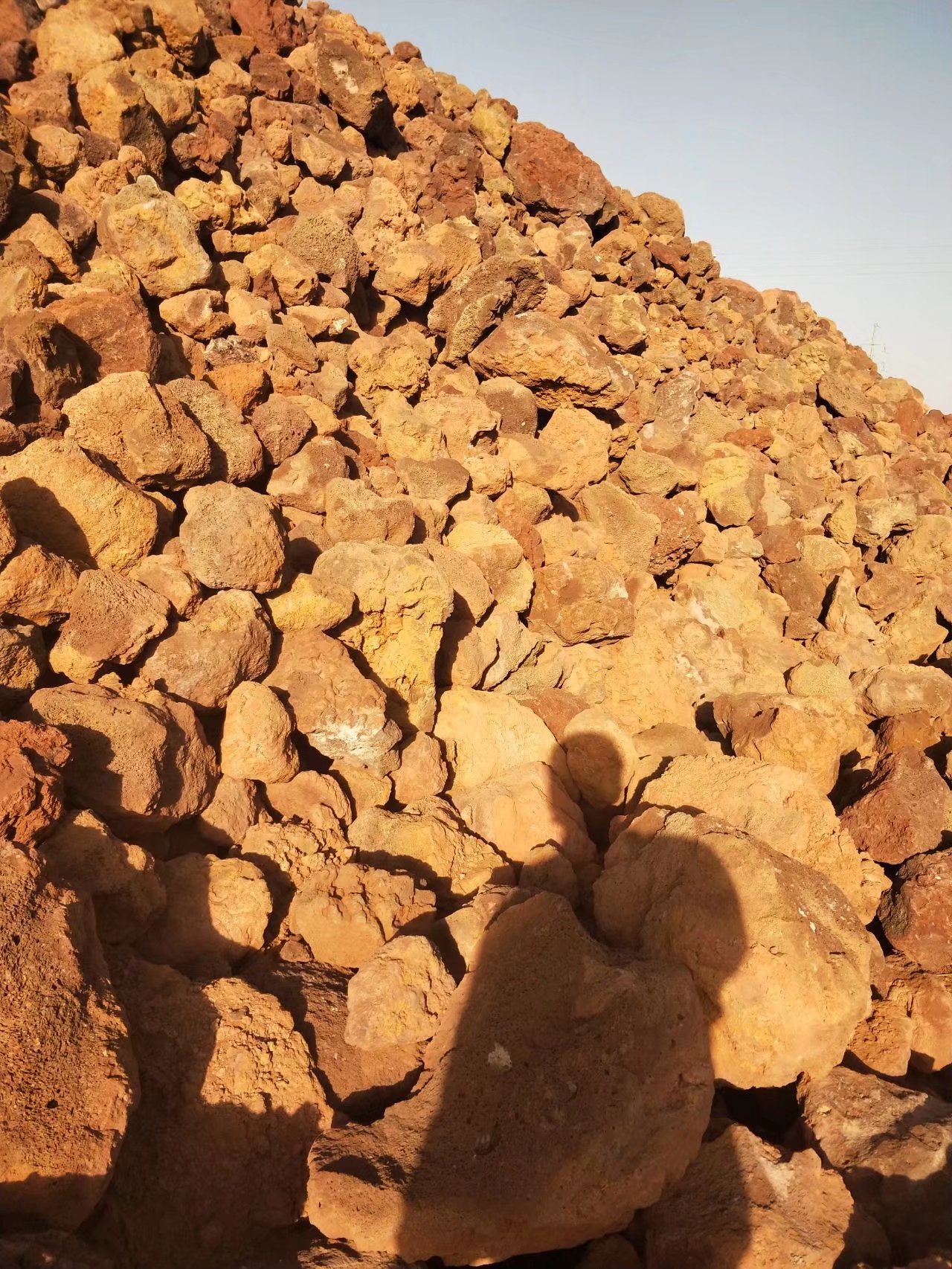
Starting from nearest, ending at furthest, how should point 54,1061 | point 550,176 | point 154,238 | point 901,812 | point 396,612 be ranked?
point 54,1061
point 396,612
point 901,812
point 154,238
point 550,176

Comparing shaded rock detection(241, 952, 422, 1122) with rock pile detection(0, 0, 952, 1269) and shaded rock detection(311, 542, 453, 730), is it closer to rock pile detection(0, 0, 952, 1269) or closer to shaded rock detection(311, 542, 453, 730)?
rock pile detection(0, 0, 952, 1269)

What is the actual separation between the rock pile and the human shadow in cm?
1

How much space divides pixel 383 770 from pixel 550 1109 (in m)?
1.55

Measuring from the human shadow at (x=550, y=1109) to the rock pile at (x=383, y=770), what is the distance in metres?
0.01

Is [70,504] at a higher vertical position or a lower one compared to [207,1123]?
higher

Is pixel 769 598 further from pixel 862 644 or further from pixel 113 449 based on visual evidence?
pixel 113 449

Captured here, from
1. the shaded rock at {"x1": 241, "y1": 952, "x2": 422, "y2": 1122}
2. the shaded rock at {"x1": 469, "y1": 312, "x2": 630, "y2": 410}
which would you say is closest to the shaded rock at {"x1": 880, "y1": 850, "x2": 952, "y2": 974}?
the shaded rock at {"x1": 241, "y1": 952, "x2": 422, "y2": 1122}

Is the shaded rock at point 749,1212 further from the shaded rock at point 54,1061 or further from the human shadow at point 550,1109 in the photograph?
the shaded rock at point 54,1061

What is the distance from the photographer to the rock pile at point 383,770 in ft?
6.54

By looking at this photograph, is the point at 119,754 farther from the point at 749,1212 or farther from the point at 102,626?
the point at 749,1212

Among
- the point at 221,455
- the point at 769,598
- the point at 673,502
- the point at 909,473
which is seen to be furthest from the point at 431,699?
the point at 909,473

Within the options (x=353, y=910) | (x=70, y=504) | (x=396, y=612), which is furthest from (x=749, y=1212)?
(x=70, y=504)

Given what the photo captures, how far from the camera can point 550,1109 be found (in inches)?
83.4

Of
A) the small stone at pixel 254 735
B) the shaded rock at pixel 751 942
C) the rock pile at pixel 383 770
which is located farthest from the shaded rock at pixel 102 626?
the shaded rock at pixel 751 942
